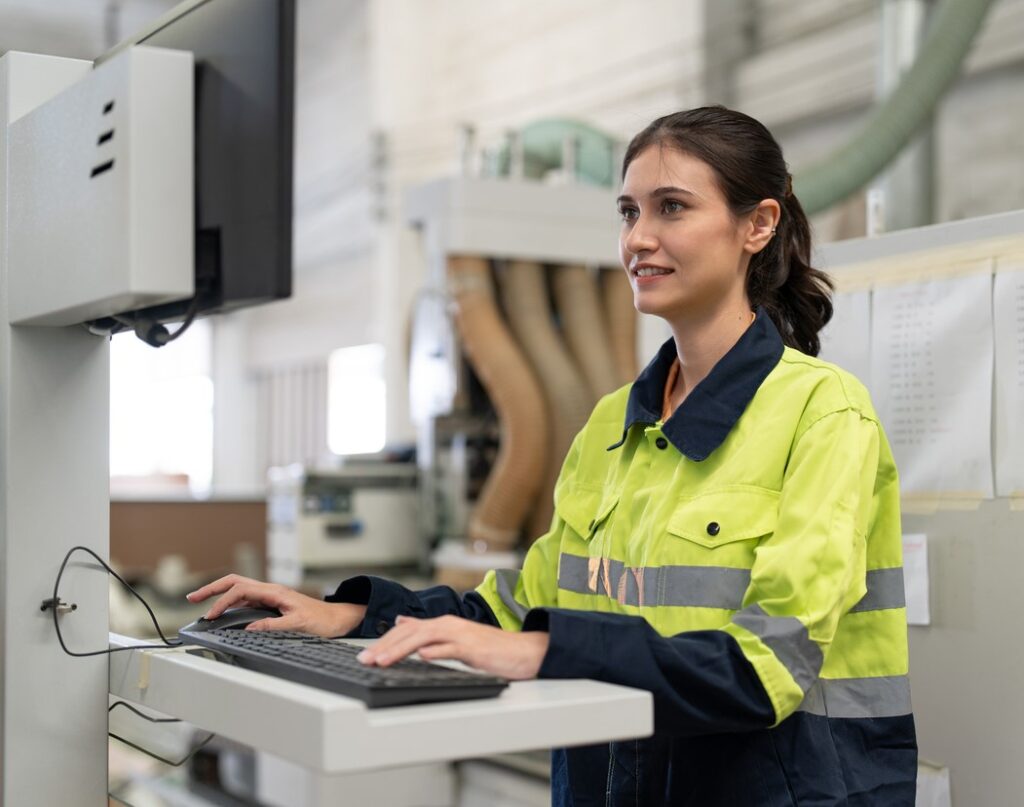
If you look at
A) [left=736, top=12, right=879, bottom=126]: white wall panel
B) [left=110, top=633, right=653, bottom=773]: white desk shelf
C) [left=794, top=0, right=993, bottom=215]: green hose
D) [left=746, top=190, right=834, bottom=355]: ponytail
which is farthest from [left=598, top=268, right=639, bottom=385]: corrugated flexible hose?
[left=110, top=633, right=653, bottom=773]: white desk shelf

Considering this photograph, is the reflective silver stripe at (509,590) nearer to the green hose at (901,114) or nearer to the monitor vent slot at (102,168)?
the monitor vent slot at (102,168)

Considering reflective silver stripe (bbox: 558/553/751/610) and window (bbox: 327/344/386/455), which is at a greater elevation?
window (bbox: 327/344/386/455)

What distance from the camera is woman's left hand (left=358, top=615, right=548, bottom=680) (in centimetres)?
101

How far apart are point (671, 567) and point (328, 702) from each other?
48 centimetres

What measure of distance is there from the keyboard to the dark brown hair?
0.63 m

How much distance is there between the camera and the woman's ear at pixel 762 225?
54.9 inches

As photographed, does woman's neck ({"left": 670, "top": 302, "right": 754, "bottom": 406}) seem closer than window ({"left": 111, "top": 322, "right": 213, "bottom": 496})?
Yes

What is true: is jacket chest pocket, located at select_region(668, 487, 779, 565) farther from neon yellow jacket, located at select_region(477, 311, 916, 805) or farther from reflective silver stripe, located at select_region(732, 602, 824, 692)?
reflective silver stripe, located at select_region(732, 602, 824, 692)

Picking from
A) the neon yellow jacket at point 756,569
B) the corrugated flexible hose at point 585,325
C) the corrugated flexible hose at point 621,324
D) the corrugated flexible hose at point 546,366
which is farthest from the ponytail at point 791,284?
the corrugated flexible hose at point 621,324

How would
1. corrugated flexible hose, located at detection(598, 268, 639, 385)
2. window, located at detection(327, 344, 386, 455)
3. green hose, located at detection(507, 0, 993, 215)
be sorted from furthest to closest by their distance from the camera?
window, located at detection(327, 344, 386, 455)
corrugated flexible hose, located at detection(598, 268, 639, 385)
green hose, located at detection(507, 0, 993, 215)

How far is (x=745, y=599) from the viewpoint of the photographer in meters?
1.15

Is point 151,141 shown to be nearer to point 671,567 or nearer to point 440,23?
point 671,567

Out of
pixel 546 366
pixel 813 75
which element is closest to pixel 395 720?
pixel 546 366

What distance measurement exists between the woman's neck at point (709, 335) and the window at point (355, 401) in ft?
23.2
